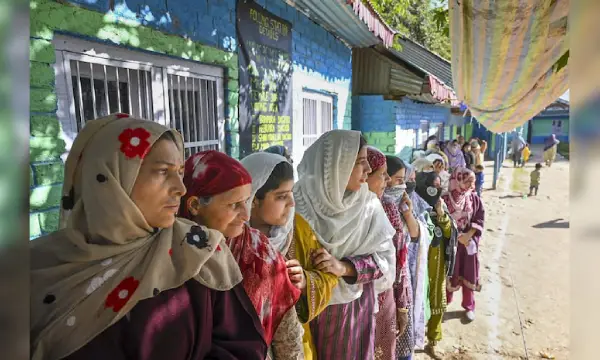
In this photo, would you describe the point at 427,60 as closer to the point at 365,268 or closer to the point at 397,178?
the point at 397,178

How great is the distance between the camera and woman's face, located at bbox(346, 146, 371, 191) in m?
2.24

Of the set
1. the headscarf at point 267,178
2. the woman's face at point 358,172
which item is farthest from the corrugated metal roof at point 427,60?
the headscarf at point 267,178

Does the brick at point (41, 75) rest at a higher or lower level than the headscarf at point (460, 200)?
higher

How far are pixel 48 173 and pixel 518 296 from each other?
17.9ft

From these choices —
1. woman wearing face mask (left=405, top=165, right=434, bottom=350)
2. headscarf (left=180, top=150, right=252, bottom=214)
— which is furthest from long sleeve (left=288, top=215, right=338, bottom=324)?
woman wearing face mask (left=405, top=165, right=434, bottom=350)

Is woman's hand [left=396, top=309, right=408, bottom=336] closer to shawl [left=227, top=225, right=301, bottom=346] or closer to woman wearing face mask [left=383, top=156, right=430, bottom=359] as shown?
woman wearing face mask [left=383, top=156, right=430, bottom=359]

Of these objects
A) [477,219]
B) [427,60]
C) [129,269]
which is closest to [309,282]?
[129,269]

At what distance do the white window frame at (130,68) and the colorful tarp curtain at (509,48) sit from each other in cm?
191

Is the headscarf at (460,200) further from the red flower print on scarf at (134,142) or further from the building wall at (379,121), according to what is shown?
the red flower print on scarf at (134,142)

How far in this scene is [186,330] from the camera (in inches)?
44.3

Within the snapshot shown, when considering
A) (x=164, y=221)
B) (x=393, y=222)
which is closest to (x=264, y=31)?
(x=393, y=222)

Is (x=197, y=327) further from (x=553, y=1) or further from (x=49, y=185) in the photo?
(x=553, y=1)

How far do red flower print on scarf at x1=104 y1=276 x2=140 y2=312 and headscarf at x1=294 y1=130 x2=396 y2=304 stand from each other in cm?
116

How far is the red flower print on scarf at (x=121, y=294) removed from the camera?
3.44ft
